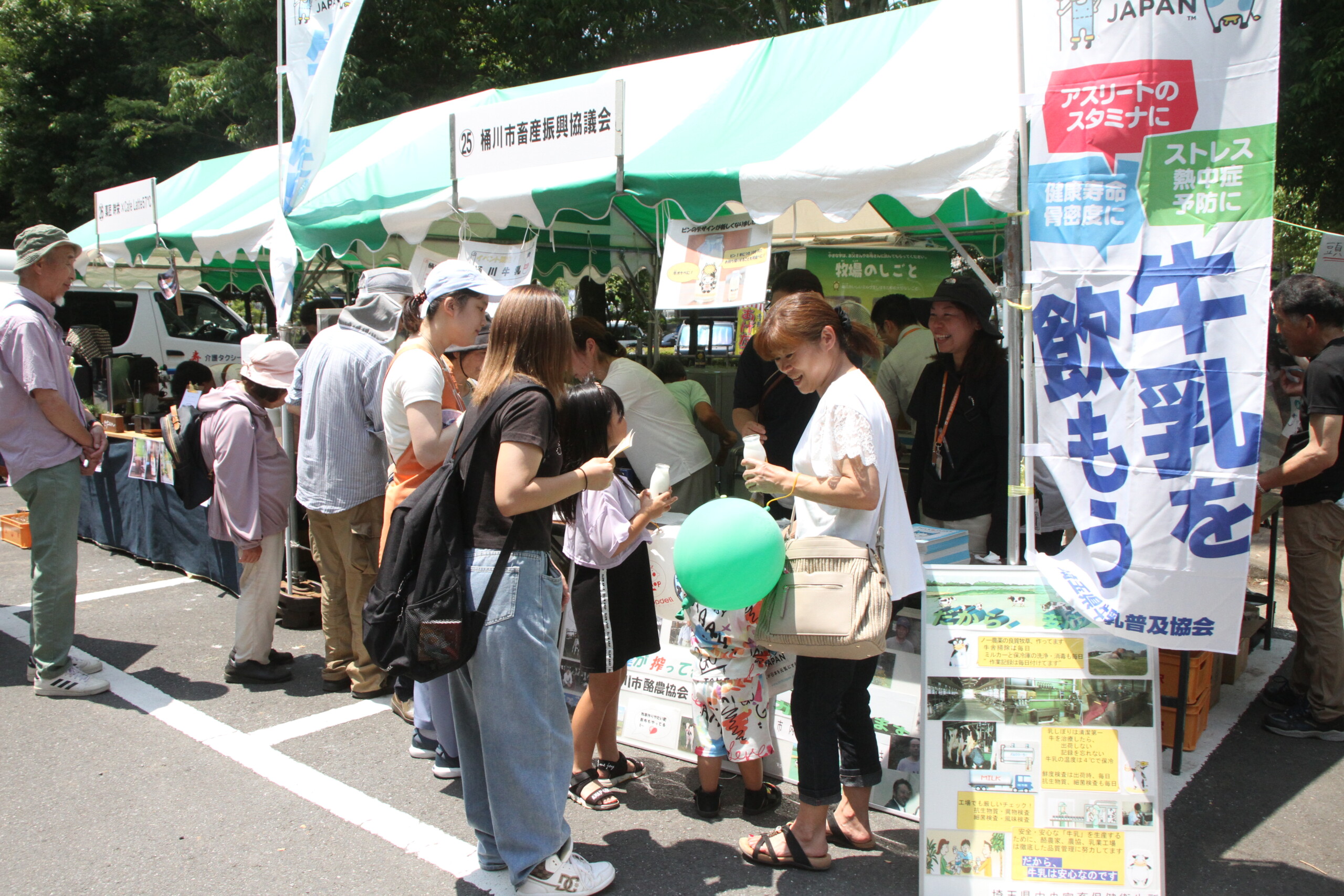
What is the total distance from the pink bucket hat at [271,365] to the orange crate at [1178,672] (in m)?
4.26

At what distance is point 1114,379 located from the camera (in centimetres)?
268

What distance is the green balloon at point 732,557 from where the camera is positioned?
8.69 feet

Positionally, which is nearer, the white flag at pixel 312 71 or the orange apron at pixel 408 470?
the orange apron at pixel 408 470

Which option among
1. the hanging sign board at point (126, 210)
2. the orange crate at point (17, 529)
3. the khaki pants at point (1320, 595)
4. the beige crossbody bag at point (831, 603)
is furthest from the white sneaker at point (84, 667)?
the khaki pants at point (1320, 595)

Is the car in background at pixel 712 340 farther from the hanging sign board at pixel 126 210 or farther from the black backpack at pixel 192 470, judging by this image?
the black backpack at pixel 192 470

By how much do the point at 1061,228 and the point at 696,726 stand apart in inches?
80.6

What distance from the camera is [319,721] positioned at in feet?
13.4

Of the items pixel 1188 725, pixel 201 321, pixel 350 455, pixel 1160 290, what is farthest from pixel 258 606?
pixel 201 321

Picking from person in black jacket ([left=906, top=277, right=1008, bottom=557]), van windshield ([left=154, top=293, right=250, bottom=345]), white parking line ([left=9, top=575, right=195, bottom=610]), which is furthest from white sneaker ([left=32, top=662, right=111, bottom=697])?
van windshield ([left=154, top=293, right=250, bottom=345])

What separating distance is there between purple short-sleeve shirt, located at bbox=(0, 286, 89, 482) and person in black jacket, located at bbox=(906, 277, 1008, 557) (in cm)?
392

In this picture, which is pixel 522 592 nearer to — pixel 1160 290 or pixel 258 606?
pixel 1160 290

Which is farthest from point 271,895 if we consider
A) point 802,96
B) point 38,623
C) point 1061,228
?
point 802,96

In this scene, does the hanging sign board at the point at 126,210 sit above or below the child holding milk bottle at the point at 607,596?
above

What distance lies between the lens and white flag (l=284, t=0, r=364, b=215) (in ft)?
18.0
